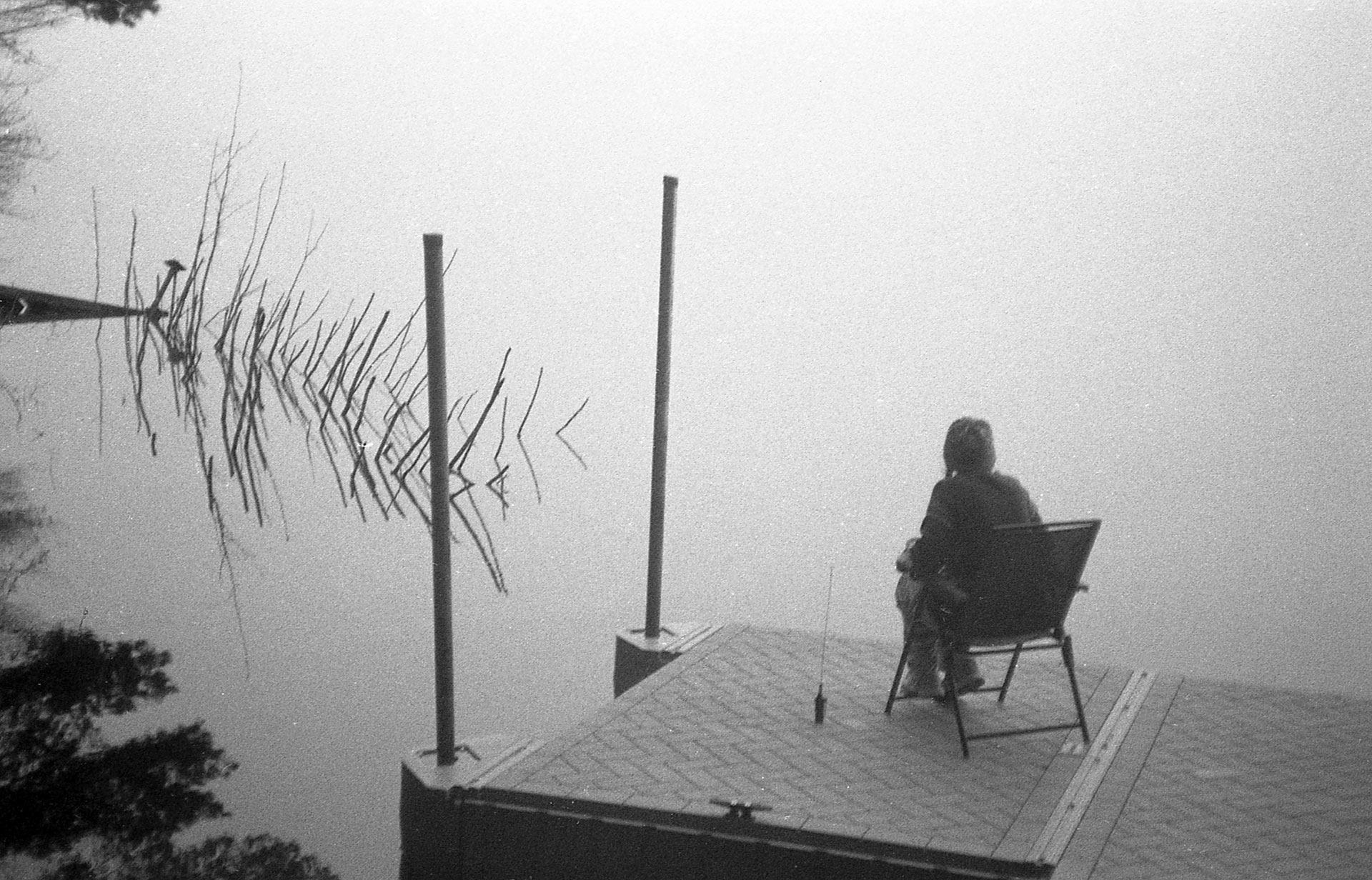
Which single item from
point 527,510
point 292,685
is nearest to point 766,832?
point 292,685

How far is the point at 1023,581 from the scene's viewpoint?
16.9 ft

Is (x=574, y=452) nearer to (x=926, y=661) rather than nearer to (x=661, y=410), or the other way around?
Result: (x=661, y=410)

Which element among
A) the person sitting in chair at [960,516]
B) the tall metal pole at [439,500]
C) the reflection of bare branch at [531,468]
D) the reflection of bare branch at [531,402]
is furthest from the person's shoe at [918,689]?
the reflection of bare branch at [531,402]

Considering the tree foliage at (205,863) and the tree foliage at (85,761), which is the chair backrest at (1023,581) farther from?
the tree foliage at (85,761)

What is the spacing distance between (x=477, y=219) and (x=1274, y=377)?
12.6 metres

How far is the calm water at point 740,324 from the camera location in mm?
8039

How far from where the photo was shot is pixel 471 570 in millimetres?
9234

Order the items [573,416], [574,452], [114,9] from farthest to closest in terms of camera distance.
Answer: [114,9] < [573,416] < [574,452]

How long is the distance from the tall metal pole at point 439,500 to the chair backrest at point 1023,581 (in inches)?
60.8

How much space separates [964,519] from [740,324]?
14.8 meters

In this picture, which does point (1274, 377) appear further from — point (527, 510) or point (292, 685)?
point (292, 685)

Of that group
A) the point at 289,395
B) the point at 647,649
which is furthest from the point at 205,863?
the point at 289,395

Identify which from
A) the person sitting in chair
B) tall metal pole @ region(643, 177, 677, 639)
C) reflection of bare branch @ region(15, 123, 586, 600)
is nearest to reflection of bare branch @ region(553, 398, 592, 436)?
reflection of bare branch @ region(15, 123, 586, 600)

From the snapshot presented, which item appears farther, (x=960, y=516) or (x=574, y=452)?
(x=574, y=452)
